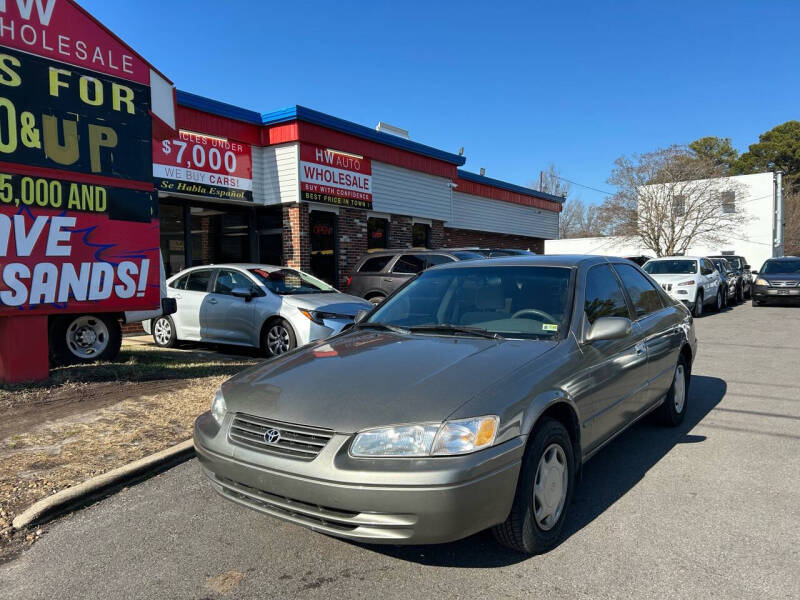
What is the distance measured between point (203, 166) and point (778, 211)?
144 feet

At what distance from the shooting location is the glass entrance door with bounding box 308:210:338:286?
14.1 m

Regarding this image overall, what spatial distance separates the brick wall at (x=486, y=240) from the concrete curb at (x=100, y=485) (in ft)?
51.1

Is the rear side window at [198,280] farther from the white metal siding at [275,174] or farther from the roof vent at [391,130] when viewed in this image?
the roof vent at [391,130]

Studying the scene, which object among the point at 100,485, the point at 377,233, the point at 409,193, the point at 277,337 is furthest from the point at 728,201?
the point at 100,485

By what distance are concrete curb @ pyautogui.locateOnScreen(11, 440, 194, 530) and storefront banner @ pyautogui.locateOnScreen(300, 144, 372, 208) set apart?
368 inches

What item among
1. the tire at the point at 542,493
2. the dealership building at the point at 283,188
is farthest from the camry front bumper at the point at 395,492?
the dealership building at the point at 283,188

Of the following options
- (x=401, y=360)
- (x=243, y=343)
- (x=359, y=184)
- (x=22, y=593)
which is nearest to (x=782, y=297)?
(x=359, y=184)

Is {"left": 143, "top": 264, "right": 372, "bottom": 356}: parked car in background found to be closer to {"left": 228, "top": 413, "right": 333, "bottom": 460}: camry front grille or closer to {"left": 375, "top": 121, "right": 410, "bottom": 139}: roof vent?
{"left": 228, "top": 413, "right": 333, "bottom": 460}: camry front grille

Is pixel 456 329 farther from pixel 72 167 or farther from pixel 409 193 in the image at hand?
pixel 409 193

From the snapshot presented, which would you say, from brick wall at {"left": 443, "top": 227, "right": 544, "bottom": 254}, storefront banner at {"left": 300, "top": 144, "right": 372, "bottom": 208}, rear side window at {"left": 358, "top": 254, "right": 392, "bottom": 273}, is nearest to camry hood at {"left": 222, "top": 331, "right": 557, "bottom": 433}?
rear side window at {"left": 358, "top": 254, "right": 392, "bottom": 273}

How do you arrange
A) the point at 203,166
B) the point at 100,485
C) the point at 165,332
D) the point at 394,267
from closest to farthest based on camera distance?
the point at 100,485
the point at 165,332
the point at 394,267
the point at 203,166

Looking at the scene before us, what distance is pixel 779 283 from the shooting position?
17406mm

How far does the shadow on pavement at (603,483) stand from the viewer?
117 inches

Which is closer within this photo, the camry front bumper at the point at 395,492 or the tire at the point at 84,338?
the camry front bumper at the point at 395,492
